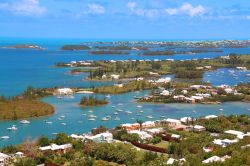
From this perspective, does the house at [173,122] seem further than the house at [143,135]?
Yes

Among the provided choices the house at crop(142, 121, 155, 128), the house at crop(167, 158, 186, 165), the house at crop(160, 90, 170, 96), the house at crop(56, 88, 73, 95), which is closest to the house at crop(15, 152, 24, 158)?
the house at crop(167, 158, 186, 165)

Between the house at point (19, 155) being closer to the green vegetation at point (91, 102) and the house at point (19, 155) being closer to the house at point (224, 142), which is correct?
the house at point (224, 142)

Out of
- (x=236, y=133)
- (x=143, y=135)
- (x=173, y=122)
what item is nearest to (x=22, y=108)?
(x=173, y=122)

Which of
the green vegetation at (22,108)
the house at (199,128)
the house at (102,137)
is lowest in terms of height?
the green vegetation at (22,108)

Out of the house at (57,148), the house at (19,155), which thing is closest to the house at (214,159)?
the house at (57,148)

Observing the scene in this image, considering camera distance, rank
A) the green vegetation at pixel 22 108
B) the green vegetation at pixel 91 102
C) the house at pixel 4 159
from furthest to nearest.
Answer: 1. the green vegetation at pixel 91 102
2. the green vegetation at pixel 22 108
3. the house at pixel 4 159

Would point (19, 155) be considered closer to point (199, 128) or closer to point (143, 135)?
point (143, 135)

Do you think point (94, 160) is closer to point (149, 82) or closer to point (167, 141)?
point (167, 141)

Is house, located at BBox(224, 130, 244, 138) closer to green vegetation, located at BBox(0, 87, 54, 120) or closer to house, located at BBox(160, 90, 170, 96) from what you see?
green vegetation, located at BBox(0, 87, 54, 120)

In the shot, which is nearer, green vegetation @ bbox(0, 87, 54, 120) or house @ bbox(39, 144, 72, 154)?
house @ bbox(39, 144, 72, 154)

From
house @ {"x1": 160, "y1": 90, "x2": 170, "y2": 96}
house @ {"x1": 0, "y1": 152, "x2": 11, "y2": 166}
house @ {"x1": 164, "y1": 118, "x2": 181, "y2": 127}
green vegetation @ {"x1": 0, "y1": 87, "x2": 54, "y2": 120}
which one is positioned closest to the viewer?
house @ {"x1": 0, "y1": 152, "x2": 11, "y2": 166}

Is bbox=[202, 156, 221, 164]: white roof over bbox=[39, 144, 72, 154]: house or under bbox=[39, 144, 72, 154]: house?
over

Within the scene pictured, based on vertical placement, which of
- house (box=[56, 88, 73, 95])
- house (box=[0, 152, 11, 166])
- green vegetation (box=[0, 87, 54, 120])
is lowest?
house (box=[56, 88, 73, 95])

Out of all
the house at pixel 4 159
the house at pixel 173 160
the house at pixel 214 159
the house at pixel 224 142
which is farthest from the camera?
the house at pixel 224 142
